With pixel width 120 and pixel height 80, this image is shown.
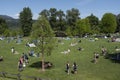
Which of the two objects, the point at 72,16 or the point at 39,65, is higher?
the point at 72,16

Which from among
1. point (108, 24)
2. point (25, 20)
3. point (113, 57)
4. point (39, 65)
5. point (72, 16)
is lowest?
point (39, 65)

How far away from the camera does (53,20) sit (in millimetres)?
149625

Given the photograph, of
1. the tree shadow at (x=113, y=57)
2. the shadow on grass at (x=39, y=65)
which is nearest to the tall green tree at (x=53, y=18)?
the tree shadow at (x=113, y=57)

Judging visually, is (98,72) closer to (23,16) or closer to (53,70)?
(53,70)

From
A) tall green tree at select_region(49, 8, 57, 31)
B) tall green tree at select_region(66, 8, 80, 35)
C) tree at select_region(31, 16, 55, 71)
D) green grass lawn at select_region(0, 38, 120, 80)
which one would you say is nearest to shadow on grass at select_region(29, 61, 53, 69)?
green grass lawn at select_region(0, 38, 120, 80)

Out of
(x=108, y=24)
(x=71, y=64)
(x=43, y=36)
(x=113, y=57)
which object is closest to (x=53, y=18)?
(x=108, y=24)

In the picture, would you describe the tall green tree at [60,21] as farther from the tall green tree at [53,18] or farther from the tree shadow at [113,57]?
the tree shadow at [113,57]

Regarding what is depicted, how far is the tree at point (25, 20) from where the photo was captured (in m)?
138

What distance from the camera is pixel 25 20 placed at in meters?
140

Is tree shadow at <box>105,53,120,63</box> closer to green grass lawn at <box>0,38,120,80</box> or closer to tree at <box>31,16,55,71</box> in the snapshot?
green grass lawn at <box>0,38,120,80</box>

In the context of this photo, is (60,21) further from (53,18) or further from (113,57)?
(113,57)

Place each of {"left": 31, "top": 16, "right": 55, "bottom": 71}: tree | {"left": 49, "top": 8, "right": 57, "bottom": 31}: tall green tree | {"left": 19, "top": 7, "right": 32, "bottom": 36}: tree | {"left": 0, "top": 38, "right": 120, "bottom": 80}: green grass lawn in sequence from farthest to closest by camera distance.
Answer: {"left": 49, "top": 8, "right": 57, "bottom": 31}: tall green tree < {"left": 19, "top": 7, "right": 32, "bottom": 36}: tree < {"left": 31, "top": 16, "right": 55, "bottom": 71}: tree < {"left": 0, "top": 38, "right": 120, "bottom": 80}: green grass lawn

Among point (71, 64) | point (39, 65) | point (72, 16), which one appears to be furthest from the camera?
point (72, 16)

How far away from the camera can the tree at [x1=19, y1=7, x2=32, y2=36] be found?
13762 cm
